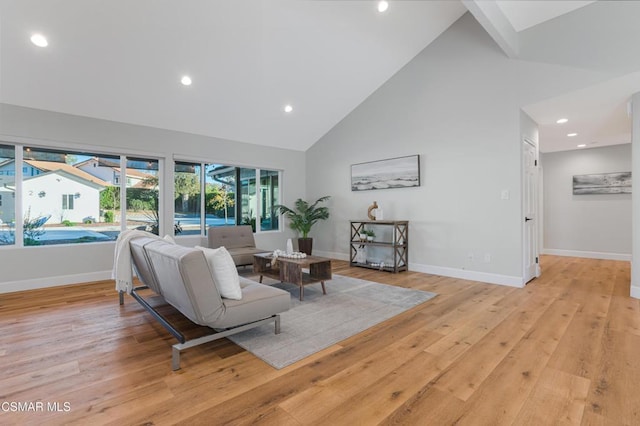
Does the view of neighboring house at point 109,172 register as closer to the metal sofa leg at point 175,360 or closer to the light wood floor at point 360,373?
the light wood floor at point 360,373

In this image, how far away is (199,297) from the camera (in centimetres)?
212

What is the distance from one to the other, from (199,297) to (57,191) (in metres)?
4.05

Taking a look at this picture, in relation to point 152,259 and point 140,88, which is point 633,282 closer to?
point 152,259

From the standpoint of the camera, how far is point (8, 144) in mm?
4148

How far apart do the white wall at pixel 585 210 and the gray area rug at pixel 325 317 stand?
506 centimetres

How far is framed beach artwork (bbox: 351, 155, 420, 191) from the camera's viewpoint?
5.37m

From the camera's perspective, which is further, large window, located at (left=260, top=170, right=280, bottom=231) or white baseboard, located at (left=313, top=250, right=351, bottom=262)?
large window, located at (left=260, top=170, right=280, bottom=231)

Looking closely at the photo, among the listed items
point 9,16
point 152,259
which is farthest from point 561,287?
point 9,16

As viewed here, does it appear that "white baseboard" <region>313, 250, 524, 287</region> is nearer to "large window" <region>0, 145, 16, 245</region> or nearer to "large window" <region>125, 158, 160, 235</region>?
"large window" <region>125, 158, 160, 235</region>

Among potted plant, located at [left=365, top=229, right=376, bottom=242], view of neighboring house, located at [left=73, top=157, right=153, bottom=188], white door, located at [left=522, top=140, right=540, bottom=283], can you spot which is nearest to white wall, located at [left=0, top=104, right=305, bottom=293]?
view of neighboring house, located at [left=73, top=157, right=153, bottom=188]

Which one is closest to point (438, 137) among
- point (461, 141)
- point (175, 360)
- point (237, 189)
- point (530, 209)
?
point (461, 141)

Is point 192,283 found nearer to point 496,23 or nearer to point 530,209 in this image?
point 496,23

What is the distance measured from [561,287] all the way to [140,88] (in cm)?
659

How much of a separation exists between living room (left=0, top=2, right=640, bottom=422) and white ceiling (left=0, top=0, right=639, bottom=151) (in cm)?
9
